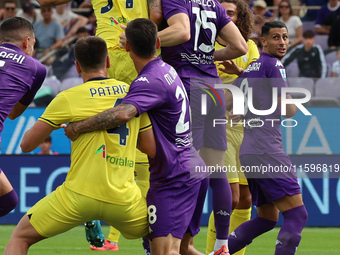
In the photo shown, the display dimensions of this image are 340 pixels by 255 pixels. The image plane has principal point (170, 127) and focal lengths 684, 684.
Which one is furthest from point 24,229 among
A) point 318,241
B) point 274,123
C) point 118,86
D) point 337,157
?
point 337,157

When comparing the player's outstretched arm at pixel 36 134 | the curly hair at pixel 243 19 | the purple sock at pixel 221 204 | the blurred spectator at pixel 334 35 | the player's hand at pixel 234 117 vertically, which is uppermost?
the player's outstretched arm at pixel 36 134

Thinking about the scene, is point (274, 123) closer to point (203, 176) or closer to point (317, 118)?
point (203, 176)

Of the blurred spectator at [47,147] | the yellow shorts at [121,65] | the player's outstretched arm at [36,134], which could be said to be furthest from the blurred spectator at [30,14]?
the player's outstretched arm at [36,134]

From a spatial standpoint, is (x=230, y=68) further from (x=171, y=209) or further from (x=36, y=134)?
(x=36, y=134)

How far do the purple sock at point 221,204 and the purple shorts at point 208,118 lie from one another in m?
0.33

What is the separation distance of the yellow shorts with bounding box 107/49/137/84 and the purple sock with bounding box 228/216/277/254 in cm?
193

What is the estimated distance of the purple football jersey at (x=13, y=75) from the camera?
6.15m

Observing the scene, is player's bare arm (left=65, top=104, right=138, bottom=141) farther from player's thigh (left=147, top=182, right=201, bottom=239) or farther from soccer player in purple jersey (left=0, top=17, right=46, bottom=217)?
soccer player in purple jersey (left=0, top=17, right=46, bottom=217)

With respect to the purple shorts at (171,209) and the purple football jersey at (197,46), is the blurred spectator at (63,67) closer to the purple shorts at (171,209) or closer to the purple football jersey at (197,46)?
the purple football jersey at (197,46)

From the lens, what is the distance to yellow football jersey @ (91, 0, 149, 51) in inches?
237

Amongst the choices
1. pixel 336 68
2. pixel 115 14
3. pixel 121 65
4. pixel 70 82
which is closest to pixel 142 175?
pixel 121 65

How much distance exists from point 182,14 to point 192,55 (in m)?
0.44

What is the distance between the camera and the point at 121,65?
6090mm

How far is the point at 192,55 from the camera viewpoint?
6.07 metres
